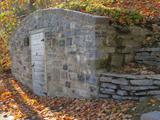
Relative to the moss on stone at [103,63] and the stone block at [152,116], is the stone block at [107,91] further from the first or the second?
the stone block at [152,116]

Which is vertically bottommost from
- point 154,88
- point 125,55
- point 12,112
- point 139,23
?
point 12,112

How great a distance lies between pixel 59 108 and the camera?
7035 millimetres

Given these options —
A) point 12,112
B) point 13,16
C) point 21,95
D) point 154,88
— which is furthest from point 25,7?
point 154,88

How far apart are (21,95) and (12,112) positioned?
2.10 m

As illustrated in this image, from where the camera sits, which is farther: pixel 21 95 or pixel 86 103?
→ pixel 21 95

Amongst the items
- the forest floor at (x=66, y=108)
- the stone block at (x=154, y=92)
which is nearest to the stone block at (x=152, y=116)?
the forest floor at (x=66, y=108)

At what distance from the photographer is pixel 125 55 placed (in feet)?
22.5

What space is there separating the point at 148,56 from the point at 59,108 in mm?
2237

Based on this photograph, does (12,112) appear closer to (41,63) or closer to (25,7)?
(41,63)

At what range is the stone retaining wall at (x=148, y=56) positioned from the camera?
21.9 feet

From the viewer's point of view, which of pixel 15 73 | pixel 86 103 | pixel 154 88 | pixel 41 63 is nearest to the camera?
pixel 154 88

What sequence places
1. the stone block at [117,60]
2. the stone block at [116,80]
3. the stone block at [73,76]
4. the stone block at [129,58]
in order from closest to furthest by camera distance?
Result: the stone block at [116,80] < the stone block at [117,60] < the stone block at [129,58] < the stone block at [73,76]

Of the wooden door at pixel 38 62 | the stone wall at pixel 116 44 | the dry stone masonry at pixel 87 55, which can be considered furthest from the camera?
the wooden door at pixel 38 62

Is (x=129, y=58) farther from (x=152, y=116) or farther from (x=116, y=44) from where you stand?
(x=152, y=116)
